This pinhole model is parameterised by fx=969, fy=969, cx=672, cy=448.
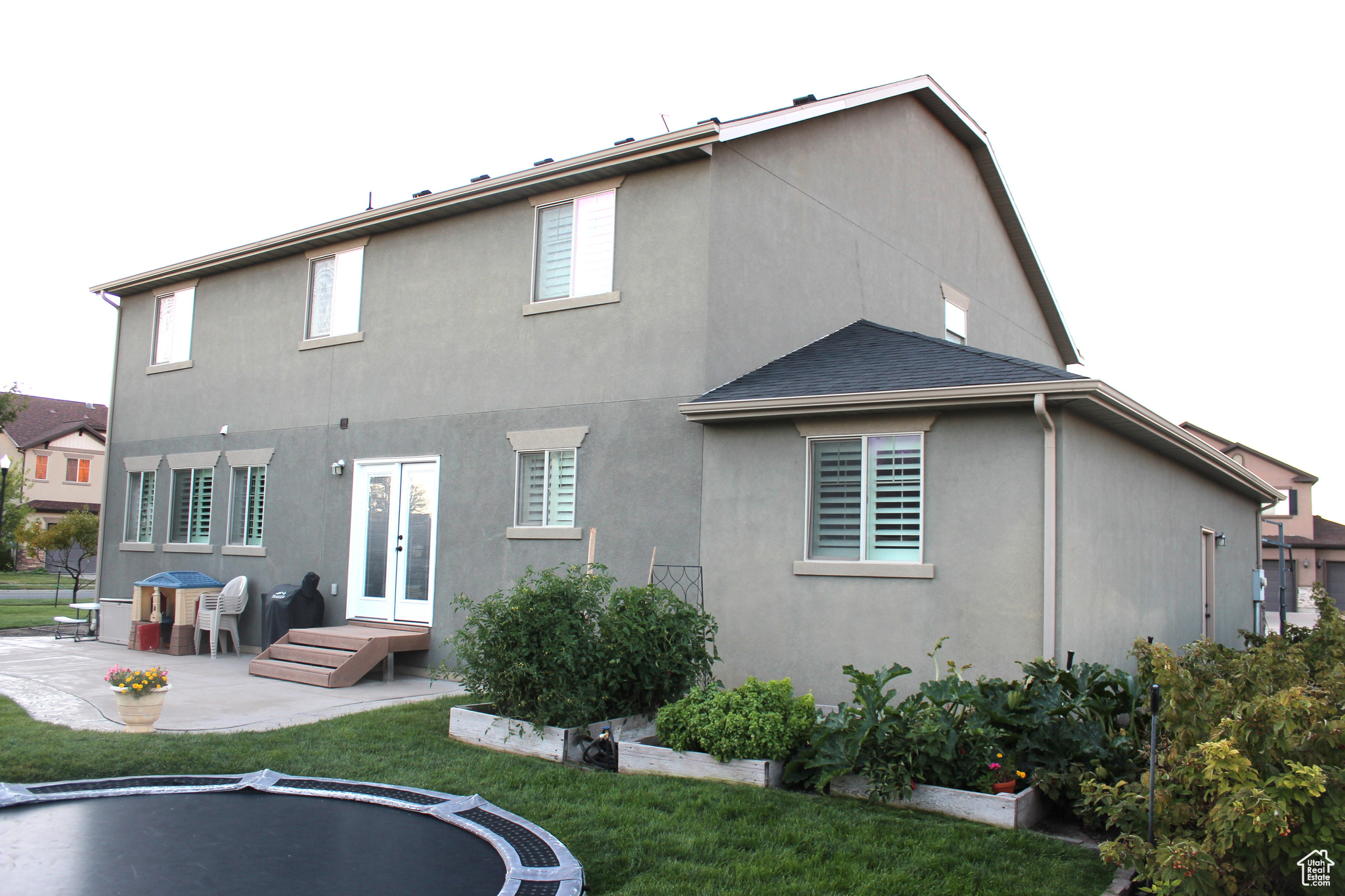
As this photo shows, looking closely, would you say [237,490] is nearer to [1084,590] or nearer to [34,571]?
[1084,590]

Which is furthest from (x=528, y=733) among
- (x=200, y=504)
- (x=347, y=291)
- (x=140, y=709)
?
(x=200, y=504)

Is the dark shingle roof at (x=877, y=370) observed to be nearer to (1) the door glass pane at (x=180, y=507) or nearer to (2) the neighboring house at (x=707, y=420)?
(2) the neighboring house at (x=707, y=420)

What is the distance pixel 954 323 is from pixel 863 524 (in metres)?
7.14

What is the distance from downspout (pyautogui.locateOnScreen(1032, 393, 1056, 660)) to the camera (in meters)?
7.80

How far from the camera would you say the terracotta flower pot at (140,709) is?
7.95 m

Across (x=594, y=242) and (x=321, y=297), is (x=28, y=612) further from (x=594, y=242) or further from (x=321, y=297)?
(x=594, y=242)

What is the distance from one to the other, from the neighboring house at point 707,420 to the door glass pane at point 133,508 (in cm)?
6

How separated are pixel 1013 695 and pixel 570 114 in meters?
16.4

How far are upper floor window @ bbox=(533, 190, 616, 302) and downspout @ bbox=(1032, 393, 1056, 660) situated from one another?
4.97 m

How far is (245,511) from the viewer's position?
1434 centimetres

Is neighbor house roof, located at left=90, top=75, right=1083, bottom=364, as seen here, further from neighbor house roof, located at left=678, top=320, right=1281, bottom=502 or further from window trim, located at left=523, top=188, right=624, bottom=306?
neighbor house roof, located at left=678, top=320, right=1281, bottom=502

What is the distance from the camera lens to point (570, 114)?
64.8 feet

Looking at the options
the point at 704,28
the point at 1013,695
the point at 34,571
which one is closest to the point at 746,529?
the point at 1013,695

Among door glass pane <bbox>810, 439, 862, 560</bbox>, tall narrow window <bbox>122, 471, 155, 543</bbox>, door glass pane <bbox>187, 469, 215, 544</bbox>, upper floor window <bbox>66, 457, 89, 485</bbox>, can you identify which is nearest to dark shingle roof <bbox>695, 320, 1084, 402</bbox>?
door glass pane <bbox>810, 439, 862, 560</bbox>
